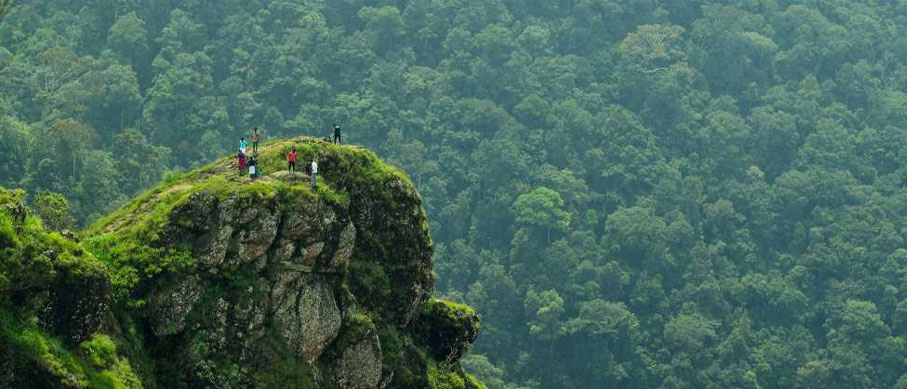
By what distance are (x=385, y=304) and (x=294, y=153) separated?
4333 mm

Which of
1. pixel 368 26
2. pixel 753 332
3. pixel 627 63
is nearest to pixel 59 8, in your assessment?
pixel 368 26

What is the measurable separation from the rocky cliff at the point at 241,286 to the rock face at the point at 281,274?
0.11 ft

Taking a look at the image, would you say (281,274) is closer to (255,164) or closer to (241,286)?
(241,286)

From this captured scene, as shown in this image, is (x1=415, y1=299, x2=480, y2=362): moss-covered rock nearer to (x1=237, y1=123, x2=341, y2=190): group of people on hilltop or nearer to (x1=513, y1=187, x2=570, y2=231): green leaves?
(x1=237, y1=123, x2=341, y2=190): group of people on hilltop

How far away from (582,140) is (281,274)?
110 meters

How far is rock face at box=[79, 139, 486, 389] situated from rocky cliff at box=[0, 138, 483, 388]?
3 cm

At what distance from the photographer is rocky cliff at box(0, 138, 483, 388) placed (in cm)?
3125

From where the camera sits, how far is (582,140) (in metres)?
144

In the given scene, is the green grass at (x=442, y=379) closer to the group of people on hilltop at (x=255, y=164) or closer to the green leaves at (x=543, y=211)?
the group of people on hilltop at (x=255, y=164)

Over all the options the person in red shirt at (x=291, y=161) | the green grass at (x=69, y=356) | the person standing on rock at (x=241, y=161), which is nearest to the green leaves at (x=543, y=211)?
the person in red shirt at (x=291, y=161)

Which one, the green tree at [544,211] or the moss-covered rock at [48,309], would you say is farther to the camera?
the green tree at [544,211]

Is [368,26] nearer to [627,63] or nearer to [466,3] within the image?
[466,3]

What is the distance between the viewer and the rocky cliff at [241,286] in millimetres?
31250

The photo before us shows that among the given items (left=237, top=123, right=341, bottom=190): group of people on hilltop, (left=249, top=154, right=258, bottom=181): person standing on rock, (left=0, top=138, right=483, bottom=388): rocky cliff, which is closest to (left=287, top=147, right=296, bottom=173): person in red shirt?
(left=237, top=123, right=341, bottom=190): group of people on hilltop
